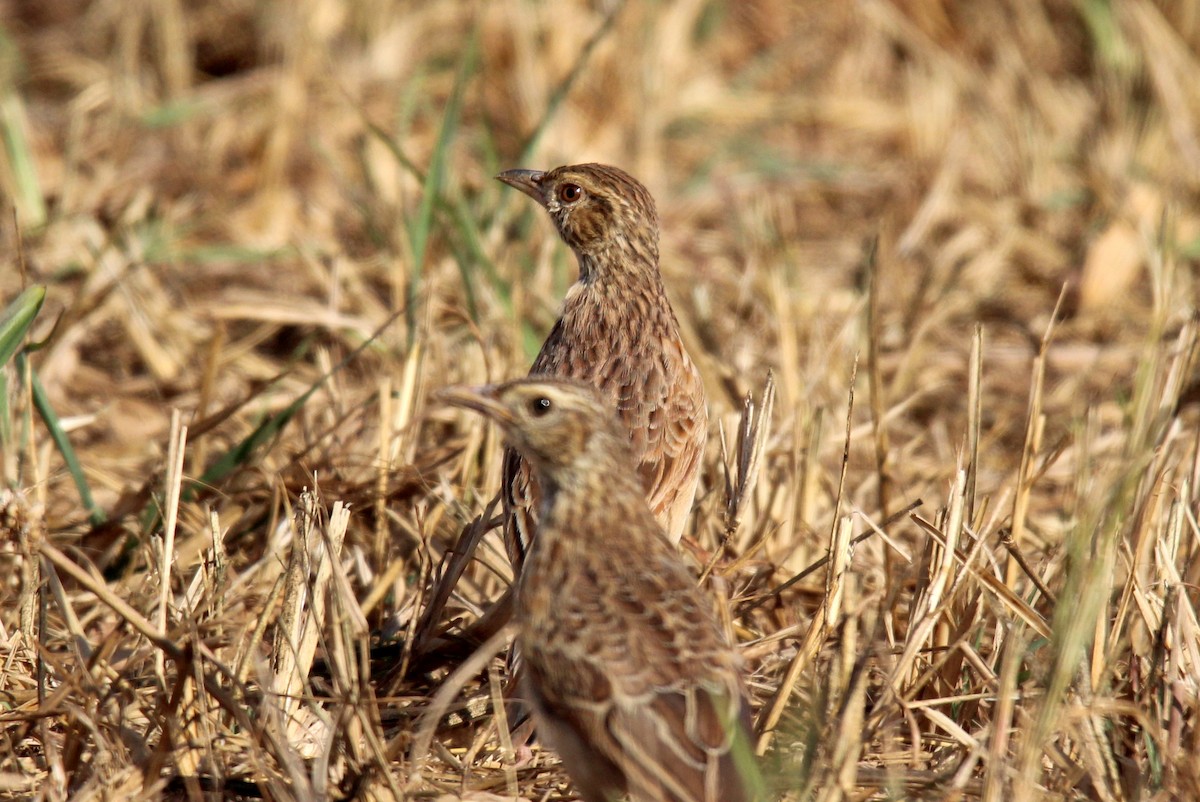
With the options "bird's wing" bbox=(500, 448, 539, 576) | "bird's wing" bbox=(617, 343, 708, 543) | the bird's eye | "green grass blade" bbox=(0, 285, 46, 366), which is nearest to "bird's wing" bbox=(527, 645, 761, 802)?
"bird's wing" bbox=(500, 448, 539, 576)

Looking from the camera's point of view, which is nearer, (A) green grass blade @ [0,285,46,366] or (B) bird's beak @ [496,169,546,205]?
(A) green grass blade @ [0,285,46,366]

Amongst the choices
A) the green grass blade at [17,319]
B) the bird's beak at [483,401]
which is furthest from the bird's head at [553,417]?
the green grass blade at [17,319]

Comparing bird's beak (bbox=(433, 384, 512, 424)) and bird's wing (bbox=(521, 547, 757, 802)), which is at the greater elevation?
bird's beak (bbox=(433, 384, 512, 424))

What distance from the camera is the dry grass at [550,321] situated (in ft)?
12.7

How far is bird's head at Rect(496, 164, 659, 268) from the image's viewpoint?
541cm

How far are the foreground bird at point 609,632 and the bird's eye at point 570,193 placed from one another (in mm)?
1689

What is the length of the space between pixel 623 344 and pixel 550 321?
5.75 ft

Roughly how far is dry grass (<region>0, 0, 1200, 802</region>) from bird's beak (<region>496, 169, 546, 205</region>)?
20.4 inches

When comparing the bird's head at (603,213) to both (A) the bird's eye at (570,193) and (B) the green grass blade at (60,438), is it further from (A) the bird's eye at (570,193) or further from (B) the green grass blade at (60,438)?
(B) the green grass blade at (60,438)

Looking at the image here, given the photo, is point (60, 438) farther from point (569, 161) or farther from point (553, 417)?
point (569, 161)

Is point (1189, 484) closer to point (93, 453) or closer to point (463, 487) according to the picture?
point (463, 487)

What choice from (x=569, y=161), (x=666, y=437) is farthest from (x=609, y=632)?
(x=569, y=161)

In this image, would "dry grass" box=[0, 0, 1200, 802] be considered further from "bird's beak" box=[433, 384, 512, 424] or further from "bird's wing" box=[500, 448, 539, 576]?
"bird's beak" box=[433, 384, 512, 424]

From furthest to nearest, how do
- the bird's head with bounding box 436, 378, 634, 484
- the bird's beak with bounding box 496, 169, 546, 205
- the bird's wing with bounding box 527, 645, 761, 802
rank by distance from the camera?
the bird's beak with bounding box 496, 169, 546, 205 → the bird's head with bounding box 436, 378, 634, 484 → the bird's wing with bounding box 527, 645, 761, 802
